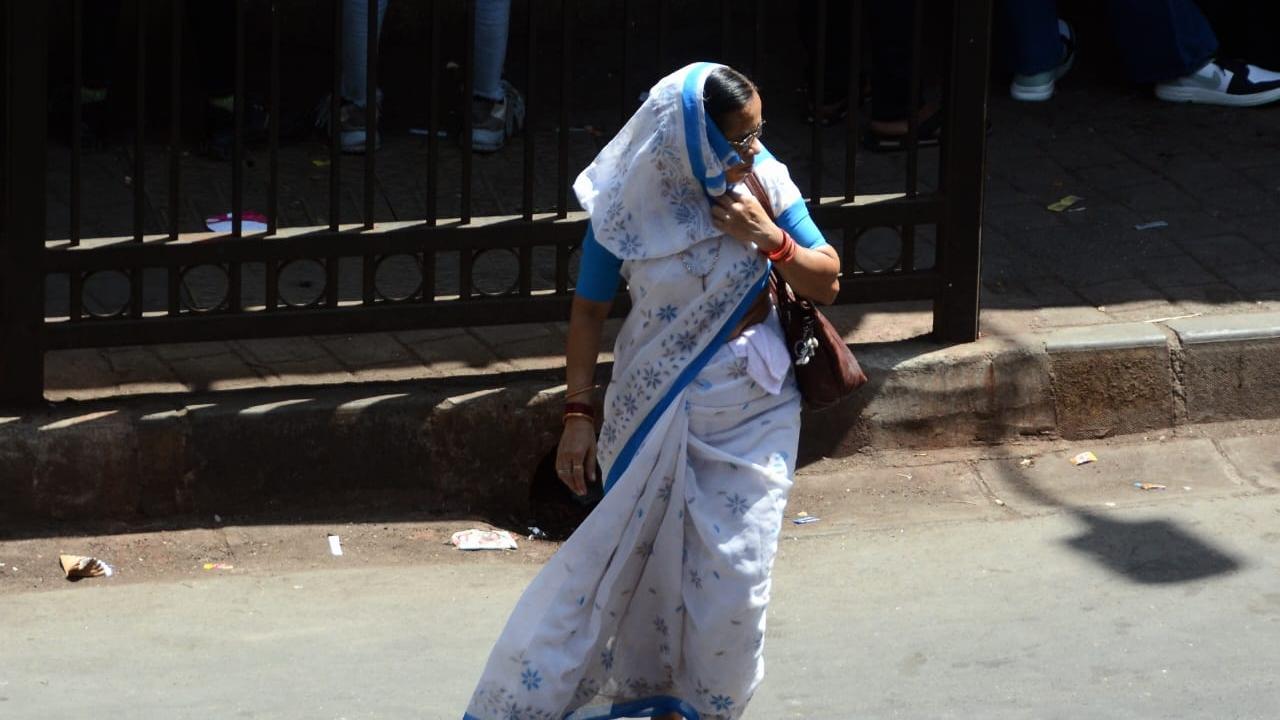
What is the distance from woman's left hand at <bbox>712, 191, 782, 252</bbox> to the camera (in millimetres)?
3742

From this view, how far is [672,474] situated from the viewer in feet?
12.7

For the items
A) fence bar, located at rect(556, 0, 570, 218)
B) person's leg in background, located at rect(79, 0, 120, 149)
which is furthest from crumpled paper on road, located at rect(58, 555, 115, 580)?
person's leg in background, located at rect(79, 0, 120, 149)

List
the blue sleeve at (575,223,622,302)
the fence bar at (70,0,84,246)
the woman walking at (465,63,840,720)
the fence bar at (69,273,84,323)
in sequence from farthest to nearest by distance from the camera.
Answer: the fence bar at (69,273,84,323) < the fence bar at (70,0,84,246) < the blue sleeve at (575,223,622,302) < the woman walking at (465,63,840,720)

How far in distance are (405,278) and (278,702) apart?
233 cm

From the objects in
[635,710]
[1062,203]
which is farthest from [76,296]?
[1062,203]

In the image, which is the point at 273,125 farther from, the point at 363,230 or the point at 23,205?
the point at 23,205

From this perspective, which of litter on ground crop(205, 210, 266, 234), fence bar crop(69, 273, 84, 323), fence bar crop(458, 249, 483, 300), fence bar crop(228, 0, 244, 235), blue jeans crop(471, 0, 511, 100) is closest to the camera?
fence bar crop(228, 0, 244, 235)

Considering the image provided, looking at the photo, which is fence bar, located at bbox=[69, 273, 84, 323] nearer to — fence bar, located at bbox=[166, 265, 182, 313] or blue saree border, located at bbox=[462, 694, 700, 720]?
fence bar, located at bbox=[166, 265, 182, 313]

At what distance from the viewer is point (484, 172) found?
24.1ft

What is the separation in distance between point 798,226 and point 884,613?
1426 mm

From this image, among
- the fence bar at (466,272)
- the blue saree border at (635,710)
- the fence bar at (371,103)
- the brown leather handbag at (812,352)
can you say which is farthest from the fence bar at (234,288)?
the brown leather handbag at (812,352)

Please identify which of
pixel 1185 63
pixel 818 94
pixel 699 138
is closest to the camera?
pixel 699 138

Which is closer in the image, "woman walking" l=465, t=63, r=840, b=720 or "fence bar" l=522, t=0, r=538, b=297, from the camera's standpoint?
"woman walking" l=465, t=63, r=840, b=720

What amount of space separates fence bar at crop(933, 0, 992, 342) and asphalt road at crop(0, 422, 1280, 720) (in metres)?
0.48
